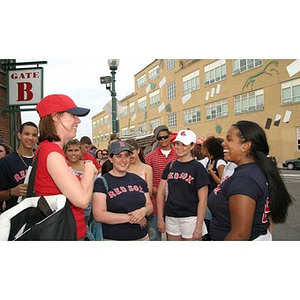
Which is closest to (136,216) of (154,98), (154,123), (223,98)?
(223,98)

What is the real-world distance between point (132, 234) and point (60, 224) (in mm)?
1232

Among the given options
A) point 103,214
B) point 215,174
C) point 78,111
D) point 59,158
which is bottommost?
point 103,214

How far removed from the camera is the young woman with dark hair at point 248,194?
6.34 ft

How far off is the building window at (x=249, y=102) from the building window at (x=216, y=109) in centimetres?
142

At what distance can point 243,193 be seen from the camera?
1913mm

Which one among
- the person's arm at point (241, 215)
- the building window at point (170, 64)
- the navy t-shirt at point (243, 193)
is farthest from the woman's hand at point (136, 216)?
the building window at point (170, 64)

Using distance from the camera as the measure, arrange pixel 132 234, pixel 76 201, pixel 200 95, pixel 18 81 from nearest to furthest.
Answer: pixel 76 201, pixel 132 234, pixel 18 81, pixel 200 95

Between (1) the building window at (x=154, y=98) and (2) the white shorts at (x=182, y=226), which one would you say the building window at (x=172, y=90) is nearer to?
(1) the building window at (x=154, y=98)

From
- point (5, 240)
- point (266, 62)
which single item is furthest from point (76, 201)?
point (266, 62)

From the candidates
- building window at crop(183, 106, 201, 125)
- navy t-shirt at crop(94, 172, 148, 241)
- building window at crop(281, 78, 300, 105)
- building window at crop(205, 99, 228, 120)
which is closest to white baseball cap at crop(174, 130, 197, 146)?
navy t-shirt at crop(94, 172, 148, 241)

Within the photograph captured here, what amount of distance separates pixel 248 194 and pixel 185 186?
4.44 ft

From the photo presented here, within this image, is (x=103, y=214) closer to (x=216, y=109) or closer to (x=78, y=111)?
(x=78, y=111)

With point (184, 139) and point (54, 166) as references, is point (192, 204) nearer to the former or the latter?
point (184, 139)

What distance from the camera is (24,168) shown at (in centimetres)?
325
